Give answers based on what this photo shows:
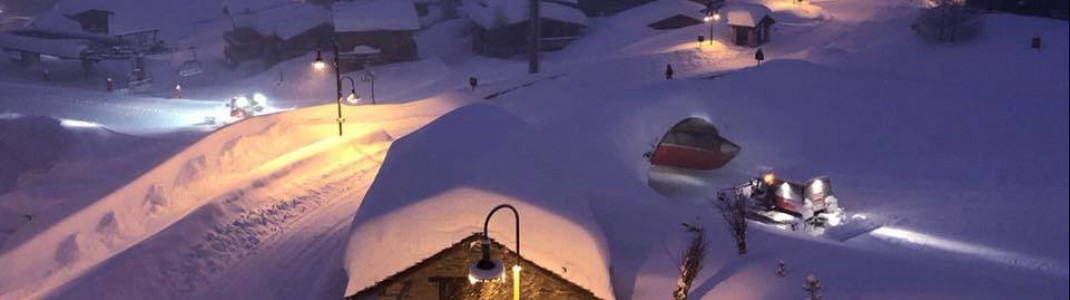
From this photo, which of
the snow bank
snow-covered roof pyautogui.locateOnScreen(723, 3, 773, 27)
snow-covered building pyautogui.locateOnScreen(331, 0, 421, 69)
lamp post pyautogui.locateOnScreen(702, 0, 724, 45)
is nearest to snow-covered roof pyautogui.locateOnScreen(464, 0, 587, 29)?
snow-covered building pyautogui.locateOnScreen(331, 0, 421, 69)

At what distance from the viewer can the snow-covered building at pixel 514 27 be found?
5169 cm

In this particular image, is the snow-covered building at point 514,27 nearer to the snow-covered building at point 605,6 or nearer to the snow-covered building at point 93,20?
the snow-covered building at point 605,6

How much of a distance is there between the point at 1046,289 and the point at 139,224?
68.4ft

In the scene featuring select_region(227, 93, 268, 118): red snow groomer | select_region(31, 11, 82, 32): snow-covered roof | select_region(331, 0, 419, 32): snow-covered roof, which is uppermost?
select_region(331, 0, 419, 32): snow-covered roof

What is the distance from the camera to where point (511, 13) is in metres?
51.8

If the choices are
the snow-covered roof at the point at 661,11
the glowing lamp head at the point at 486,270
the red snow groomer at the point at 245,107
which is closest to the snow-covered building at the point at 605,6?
the snow-covered roof at the point at 661,11

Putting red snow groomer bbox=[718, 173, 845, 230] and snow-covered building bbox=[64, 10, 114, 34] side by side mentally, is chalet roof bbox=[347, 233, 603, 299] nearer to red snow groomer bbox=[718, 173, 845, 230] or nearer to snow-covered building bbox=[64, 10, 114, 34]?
red snow groomer bbox=[718, 173, 845, 230]

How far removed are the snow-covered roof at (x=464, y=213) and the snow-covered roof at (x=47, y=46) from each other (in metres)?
43.8

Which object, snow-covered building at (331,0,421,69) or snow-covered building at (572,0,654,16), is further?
snow-covered building at (572,0,654,16)

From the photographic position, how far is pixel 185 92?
49781 mm

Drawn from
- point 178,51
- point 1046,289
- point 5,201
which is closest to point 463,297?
point 1046,289

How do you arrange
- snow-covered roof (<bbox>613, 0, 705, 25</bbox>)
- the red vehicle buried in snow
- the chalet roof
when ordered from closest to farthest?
the chalet roof
the red vehicle buried in snow
snow-covered roof (<bbox>613, 0, 705, 25</bbox>)

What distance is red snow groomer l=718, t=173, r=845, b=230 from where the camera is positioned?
2192cm

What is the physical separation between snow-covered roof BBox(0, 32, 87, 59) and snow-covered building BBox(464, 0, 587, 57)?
25.3 m
